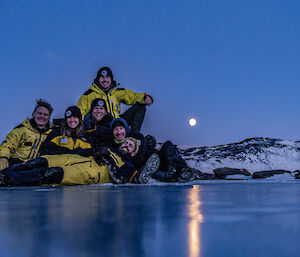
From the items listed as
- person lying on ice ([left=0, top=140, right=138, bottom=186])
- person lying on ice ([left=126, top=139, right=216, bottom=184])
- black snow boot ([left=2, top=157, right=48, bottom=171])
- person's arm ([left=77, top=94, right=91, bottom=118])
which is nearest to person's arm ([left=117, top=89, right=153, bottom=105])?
person's arm ([left=77, top=94, right=91, bottom=118])

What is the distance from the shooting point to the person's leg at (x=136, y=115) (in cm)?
588

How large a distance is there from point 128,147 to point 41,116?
1.46m

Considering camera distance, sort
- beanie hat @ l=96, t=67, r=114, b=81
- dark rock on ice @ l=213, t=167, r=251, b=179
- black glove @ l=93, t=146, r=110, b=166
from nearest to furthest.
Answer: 1. black glove @ l=93, t=146, r=110, b=166
2. beanie hat @ l=96, t=67, r=114, b=81
3. dark rock on ice @ l=213, t=167, r=251, b=179

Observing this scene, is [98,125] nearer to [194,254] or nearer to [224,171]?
[224,171]

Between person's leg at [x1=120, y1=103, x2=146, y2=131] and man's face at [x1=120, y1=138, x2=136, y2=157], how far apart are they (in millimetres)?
1294

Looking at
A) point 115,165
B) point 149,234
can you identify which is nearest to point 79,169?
point 115,165

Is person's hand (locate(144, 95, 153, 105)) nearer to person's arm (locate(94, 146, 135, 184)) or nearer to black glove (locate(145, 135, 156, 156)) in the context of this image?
black glove (locate(145, 135, 156, 156))

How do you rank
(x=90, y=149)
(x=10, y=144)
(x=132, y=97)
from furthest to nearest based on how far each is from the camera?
(x=132, y=97) < (x=10, y=144) < (x=90, y=149)

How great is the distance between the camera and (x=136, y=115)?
5895 mm

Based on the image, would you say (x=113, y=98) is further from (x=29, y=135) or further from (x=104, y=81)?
(x=29, y=135)

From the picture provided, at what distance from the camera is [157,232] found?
3.23ft

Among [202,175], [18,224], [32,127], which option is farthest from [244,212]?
[202,175]

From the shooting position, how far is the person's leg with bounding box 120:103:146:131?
5.88m

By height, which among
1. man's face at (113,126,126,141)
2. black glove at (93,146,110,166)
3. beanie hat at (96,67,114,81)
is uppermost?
beanie hat at (96,67,114,81)
